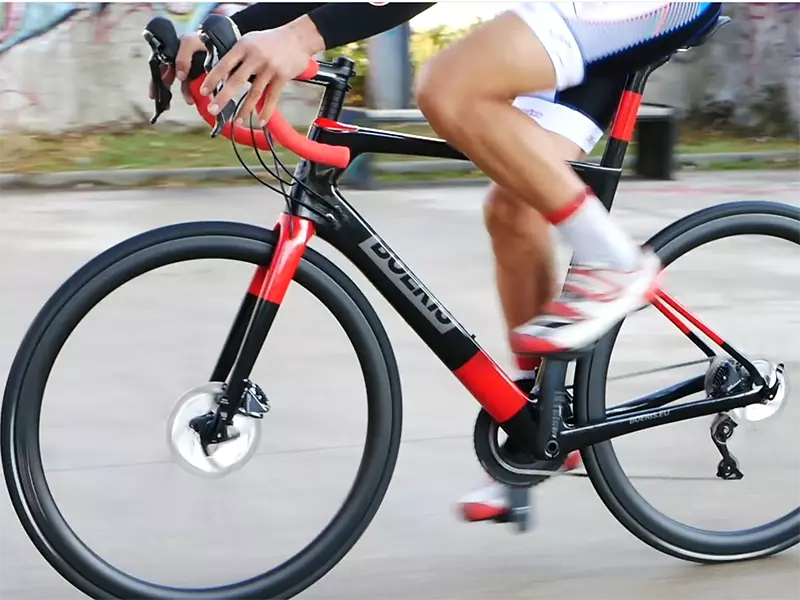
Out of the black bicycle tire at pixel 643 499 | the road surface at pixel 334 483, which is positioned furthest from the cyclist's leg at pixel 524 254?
the road surface at pixel 334 483

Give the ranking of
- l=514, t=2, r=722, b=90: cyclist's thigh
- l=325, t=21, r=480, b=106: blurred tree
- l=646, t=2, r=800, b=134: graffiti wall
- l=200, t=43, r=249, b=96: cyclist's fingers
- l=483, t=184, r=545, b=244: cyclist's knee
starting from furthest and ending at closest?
l=646, t=2, r=800, b=134: graffiti wall
l=325, t=21, r=480, b=106: blurred tree
l=483, t=184, r=545, b=244: cyclist's knee
l=514, t=2, r=722, b=90: cyclist's thigh
l=200, t=43, r=249, b=96: cyclist's fingers

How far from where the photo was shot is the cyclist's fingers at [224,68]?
2.12 meters

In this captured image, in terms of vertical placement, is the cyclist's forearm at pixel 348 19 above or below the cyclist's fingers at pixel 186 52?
above

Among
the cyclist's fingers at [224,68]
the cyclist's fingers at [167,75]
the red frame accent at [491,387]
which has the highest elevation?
the cyclist's fingers at [224,68]

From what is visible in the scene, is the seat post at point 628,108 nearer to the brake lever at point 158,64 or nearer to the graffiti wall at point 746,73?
the brake lever at point 158,64

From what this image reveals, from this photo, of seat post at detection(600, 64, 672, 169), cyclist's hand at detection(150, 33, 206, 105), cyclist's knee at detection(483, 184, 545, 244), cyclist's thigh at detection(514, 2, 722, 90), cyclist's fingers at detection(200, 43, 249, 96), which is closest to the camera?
cyclist's fingers at detection(200, 43, 249, 96)

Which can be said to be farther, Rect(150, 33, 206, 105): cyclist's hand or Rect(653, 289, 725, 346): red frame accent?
Rect(653, 289, 725, 346): red frame accent

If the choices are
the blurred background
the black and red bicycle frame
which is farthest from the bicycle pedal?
the blurred background

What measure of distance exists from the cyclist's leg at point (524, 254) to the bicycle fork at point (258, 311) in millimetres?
519

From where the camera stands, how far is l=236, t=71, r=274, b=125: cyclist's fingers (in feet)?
7.09

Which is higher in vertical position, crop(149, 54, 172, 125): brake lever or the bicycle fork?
crop(149, 54, 172, 125): brake lever

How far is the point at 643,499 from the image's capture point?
2832mm

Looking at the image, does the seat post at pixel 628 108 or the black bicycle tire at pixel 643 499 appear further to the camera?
the black bicycle tire at pixel 643 499

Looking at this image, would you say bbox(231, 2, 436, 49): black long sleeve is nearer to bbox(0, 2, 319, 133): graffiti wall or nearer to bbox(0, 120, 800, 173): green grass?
bbox(0, 120, 800, 173): green grass
